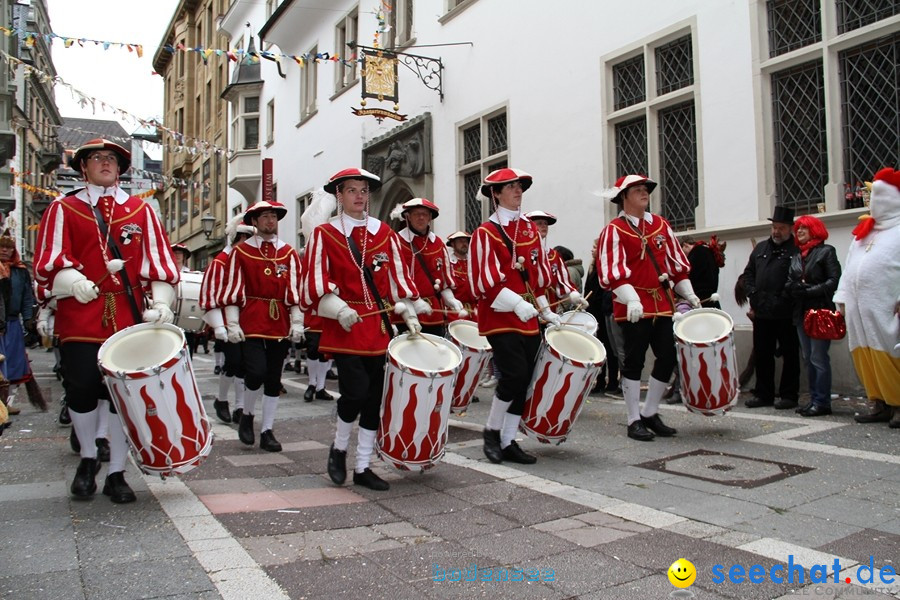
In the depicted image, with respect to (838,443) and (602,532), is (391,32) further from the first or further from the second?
(602,532)

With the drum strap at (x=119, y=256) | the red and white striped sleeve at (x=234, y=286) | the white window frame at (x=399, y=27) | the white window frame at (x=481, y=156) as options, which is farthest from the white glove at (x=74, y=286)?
the white window frame at (x=399, y=27)

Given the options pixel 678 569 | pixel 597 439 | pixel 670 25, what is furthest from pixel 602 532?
pixel 670 25

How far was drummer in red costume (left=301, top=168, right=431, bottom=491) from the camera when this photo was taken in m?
4.64

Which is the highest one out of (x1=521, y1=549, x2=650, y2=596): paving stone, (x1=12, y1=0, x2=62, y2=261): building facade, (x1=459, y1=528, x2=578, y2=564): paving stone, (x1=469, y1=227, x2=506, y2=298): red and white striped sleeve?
(x1=12, y1=0, x2=62, y2=261): building facade

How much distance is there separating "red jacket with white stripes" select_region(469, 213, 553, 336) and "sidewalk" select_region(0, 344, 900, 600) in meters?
0.97

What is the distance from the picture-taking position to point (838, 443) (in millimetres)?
5551

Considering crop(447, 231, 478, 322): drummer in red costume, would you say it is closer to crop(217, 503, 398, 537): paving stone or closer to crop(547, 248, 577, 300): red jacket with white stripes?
crop(547, 248, 577, 300): red jacket with white stripes

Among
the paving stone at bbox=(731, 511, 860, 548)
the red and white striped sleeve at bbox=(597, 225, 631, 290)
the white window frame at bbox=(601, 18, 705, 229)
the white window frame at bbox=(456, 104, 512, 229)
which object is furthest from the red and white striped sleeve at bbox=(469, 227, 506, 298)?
the white window frame at bbox=(456, 104, 512, 229)

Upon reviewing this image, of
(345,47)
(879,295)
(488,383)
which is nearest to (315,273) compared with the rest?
(879,295)

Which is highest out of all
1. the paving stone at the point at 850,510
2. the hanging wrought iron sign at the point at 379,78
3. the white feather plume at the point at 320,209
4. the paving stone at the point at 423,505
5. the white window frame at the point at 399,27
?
the white window frame at the point at 399,27

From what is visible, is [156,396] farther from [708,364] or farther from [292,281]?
[708,364]

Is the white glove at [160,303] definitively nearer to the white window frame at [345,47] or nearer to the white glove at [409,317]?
the white glove at [409,317]

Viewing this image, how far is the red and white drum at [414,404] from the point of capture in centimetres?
441

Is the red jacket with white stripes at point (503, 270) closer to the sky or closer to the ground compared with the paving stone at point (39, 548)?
closer to the sky
